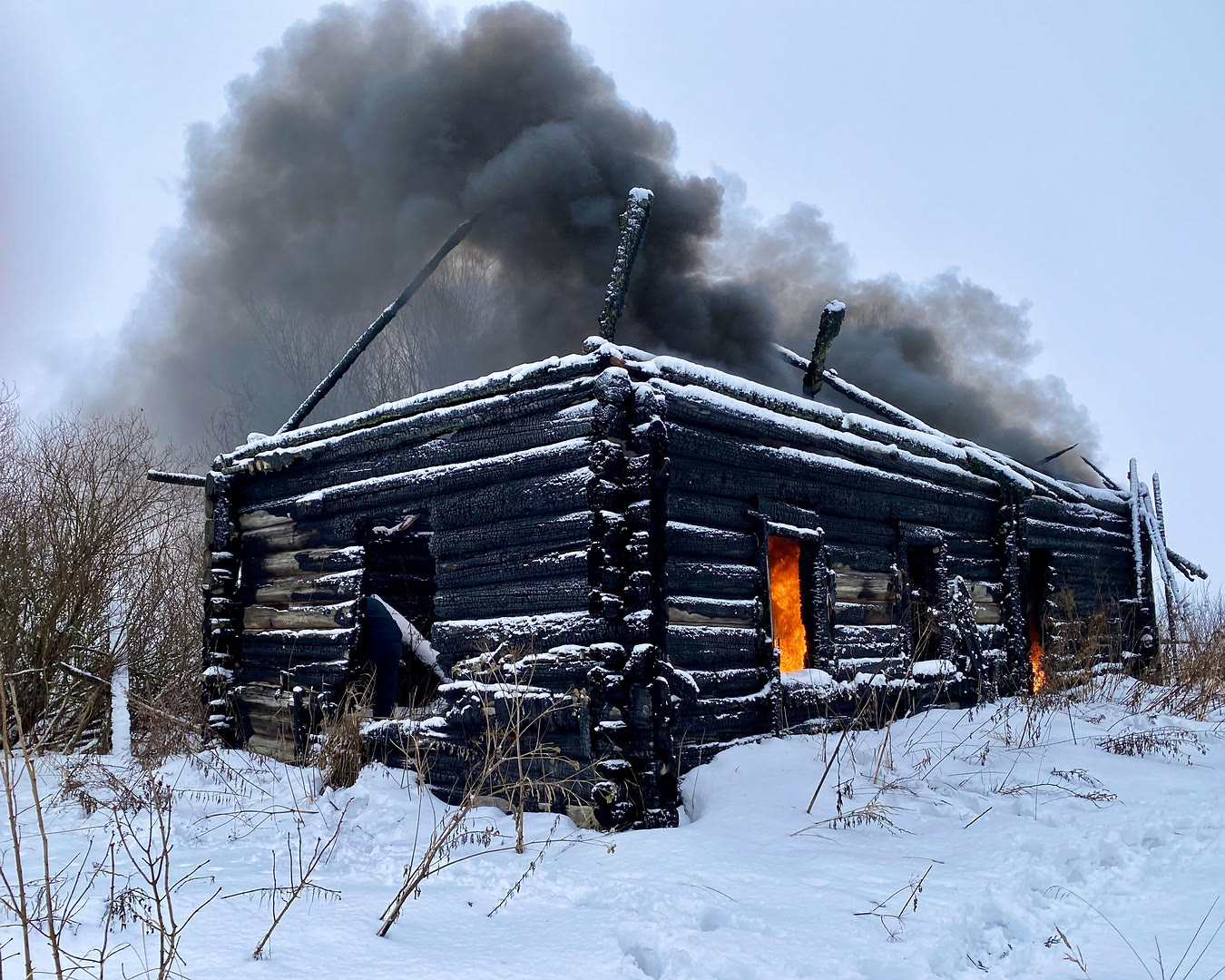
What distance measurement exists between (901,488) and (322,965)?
7.94 metres

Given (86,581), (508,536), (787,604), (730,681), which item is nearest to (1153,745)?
(787,604)

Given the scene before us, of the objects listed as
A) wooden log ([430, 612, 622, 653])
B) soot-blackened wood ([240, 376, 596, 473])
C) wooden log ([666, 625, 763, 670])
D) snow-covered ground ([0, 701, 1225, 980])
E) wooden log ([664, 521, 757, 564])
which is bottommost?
snow-covered ground ([0, 701, 1225, 980])

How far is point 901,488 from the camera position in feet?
32.0

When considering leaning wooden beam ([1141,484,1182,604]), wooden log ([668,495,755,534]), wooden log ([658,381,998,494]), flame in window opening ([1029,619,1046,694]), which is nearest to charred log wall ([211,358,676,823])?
wooden log ([668,495,755,534])

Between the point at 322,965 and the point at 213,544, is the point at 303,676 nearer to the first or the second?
the point at 213,544

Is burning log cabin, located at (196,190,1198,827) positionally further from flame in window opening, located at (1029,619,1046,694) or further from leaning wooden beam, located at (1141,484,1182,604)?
leaning wooden beam, located at (1141,484,1182,604)

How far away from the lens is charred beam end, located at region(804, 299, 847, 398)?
11.0 metres

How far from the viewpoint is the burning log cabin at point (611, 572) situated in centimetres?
646

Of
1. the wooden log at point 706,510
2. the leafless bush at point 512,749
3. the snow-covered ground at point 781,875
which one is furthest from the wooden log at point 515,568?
the snow-covered ground at point 781,875

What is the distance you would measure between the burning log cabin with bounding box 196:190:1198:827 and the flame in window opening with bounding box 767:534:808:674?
21mm

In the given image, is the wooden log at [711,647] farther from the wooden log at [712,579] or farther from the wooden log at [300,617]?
the wooden log at [300,617]

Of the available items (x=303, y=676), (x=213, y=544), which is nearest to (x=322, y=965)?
(x=303, y=676)

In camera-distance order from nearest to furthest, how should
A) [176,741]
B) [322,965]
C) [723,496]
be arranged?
[322,965] → [723,496] → [176,741]

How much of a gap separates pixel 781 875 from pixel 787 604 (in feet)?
15.3
